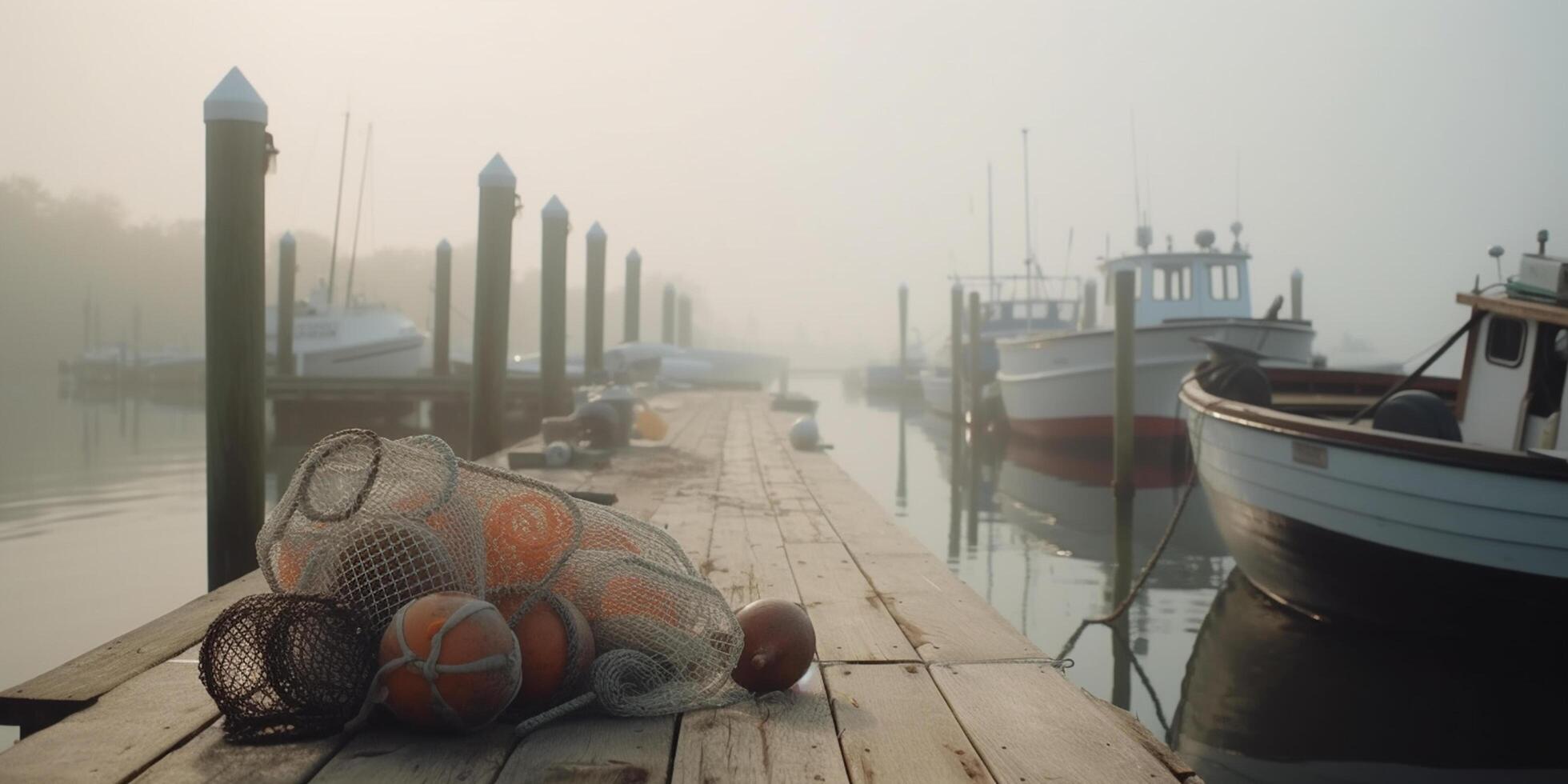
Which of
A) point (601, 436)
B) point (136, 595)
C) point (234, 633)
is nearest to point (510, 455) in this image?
point (601, 436)

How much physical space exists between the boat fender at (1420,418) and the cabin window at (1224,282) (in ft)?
49.1

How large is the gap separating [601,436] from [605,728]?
8192 mm

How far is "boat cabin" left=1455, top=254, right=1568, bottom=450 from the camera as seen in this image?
25.5 feet

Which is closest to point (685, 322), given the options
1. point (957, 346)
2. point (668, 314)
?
point (668, 314)

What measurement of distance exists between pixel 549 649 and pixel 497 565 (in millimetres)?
382

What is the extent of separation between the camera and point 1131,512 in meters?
14.7

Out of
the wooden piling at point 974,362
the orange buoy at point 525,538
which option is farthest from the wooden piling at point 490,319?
the wooden piling at point 974,362

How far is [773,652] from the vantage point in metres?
3.39

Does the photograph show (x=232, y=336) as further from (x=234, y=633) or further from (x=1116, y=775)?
(x=1116, y=775)

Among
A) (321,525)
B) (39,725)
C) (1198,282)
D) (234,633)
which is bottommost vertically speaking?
(39,725)

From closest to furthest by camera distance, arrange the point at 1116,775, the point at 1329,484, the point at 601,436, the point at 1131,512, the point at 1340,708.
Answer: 1. the point at 1116,775
2. the point at 1340,708
3. the point at 1329,484
4. the point at 601,436
5. the point at 1131,512

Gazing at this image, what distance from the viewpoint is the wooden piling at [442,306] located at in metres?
26.6

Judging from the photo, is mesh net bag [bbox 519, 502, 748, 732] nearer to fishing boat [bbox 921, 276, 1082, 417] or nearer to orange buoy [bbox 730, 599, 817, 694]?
orange buoy [bbox 730, 599, 817, 694]

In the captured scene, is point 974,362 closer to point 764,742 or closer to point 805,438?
point 805,438
